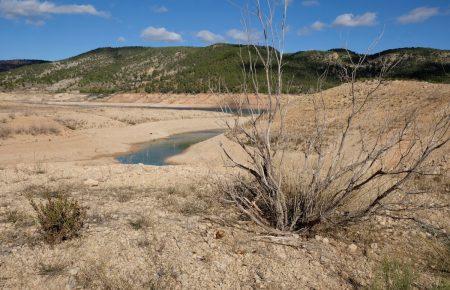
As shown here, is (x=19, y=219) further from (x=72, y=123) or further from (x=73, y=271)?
(x=72, y=123)

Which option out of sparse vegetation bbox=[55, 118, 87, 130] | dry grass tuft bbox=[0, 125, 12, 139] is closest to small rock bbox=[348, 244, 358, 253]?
dry grass tuft bbox=[0, 125, 12, 139]

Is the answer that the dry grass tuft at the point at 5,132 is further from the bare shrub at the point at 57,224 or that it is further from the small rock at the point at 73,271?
the small rock at the point at 73,271

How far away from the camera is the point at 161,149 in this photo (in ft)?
82.2

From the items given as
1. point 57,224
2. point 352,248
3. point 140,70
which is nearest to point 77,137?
point 57,224

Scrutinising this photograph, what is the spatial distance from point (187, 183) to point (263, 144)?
375 centimetres

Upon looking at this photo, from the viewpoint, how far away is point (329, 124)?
62.7ft

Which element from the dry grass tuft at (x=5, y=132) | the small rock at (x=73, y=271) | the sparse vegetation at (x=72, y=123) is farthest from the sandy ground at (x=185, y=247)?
the sparse vegetation at (x=72, y=123)

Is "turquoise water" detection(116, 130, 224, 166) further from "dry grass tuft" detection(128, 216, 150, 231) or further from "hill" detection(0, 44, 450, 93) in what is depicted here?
"hill" detection(0, 44, 450, 93)

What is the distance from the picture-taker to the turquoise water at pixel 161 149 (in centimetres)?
2095

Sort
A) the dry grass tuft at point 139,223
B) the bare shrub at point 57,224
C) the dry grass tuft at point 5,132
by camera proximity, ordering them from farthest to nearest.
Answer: the dry grass tuft at point 5,132
the dry grass tuft at point 139,223
the bare shrub at point 57,224

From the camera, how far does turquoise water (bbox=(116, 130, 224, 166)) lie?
68.7ft

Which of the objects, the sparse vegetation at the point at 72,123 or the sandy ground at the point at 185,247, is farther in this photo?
the sparse vegetation at the point at 72,123

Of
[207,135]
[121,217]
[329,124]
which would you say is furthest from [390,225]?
[207,135]

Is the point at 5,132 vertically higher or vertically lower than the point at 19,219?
lower
